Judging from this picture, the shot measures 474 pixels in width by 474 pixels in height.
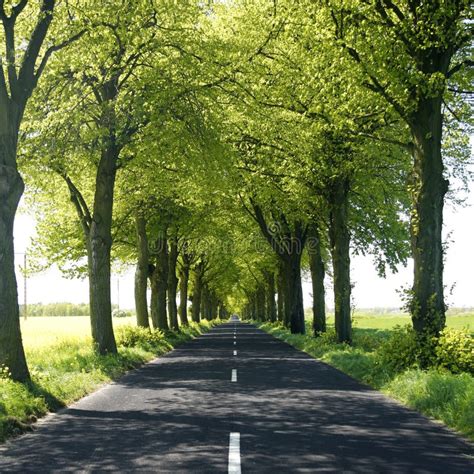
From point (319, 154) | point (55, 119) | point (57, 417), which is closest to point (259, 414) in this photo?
point (57, 417)

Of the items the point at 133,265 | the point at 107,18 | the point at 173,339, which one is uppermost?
the point at 107,18

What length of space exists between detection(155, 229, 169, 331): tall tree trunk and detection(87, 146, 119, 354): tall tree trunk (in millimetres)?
12894

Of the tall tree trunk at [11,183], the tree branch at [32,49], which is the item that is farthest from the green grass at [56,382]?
the tree branch at [32,49]

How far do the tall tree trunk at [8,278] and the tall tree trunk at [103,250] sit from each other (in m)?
7.39

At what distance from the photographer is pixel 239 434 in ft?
27.0

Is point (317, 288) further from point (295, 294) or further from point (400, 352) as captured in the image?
point (400, 352)

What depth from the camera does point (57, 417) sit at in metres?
9.94

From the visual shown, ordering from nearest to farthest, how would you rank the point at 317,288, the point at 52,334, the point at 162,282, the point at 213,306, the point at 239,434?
the point at 239,434 < the point at 317,288 < the point at 162,282 < the point at 52,334 < the point at 213,306

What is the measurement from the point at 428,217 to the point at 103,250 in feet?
33.7

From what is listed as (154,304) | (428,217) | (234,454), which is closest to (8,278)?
(234,454)

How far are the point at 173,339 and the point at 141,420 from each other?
22.5 m

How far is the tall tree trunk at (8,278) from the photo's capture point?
37.9 ft

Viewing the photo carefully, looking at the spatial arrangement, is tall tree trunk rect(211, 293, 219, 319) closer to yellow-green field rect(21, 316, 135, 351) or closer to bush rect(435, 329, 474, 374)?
yellow-green field rect(21, 316, 135, 351)

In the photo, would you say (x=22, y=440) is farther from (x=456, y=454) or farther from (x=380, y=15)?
(x=380, y=15)
